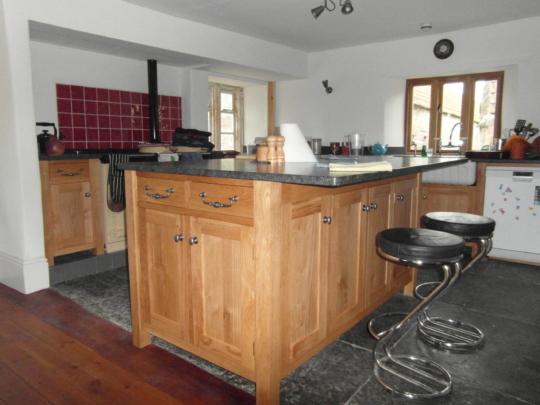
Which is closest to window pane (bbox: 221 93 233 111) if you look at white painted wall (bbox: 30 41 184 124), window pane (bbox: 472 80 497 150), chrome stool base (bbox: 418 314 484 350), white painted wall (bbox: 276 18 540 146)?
white painted wall (bbox: 276 18 540 146)

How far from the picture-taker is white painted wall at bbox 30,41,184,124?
402 centimetres

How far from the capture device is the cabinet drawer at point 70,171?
330 centimetres

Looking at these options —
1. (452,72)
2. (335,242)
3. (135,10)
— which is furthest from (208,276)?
(452,72)

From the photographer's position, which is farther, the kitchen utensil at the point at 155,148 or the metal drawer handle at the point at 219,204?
the kitchen utensil at the point at 155,148

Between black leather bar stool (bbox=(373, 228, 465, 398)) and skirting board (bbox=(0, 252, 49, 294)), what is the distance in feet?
8.03

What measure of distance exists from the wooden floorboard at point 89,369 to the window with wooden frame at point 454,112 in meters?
3.69

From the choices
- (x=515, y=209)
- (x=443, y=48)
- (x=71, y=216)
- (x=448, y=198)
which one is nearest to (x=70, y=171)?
(x=71, y=216)

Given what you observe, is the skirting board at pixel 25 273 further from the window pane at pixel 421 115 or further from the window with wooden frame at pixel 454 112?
Result: the window pane at pixel 421 115

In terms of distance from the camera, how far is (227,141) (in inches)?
261

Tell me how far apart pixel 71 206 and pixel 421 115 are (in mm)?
4314

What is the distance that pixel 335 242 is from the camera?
1.86 meters

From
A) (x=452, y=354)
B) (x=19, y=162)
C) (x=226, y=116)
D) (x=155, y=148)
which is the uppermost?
(x=226, y=116)

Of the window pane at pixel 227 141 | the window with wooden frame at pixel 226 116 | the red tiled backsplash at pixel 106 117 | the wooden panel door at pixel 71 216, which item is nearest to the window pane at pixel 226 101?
the window with wooden frame at pixel 226 116

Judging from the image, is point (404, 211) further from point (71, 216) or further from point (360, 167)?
point (71, 216)
